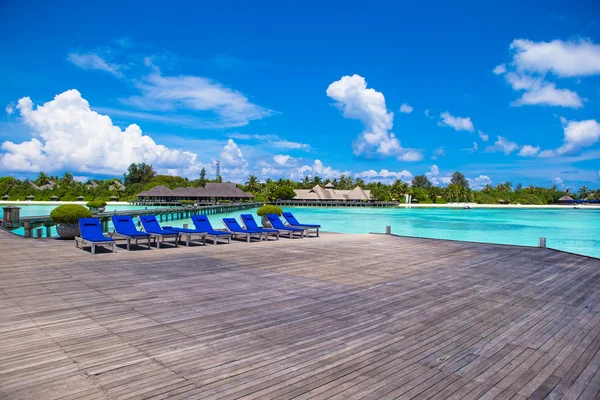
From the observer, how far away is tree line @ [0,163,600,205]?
79.6m

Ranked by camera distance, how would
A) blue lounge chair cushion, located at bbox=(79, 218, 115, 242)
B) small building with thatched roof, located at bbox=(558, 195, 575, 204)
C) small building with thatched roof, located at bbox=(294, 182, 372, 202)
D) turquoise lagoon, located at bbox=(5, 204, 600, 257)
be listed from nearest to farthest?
blue lounge chair cushion, located at bbox=(79, 218, 115, 242)
turquoise lagoon, located at bbox=(5, 204, 600, 257)
small building with thatched roof, located at bbox=(294, 182, 372, 202)
small building with thatched roof, located at bbox=(558, 195, 575, 204)

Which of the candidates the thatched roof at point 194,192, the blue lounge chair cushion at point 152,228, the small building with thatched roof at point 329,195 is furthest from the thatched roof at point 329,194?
the blue lounge chair cushion at point 152,228

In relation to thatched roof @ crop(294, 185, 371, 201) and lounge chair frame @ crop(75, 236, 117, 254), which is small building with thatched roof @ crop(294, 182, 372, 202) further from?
lounge chair frame @ crop(75, 236, 117, 254)

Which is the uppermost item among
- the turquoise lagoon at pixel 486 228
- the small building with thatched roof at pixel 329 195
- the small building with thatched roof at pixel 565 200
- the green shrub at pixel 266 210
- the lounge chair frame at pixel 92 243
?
the small building with thatched roof at pixel 565 200

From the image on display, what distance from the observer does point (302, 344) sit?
3.58 meters

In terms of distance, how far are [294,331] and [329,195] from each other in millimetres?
81652

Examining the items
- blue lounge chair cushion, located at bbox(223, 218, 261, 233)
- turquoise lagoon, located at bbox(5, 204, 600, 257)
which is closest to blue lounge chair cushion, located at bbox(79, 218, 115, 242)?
blue lounge chair cushion, located at bbox(223, 218, 261, 233)

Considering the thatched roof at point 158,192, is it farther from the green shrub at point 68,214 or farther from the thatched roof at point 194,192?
the green shrub at point 68,214

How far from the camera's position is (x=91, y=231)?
956 centimetres

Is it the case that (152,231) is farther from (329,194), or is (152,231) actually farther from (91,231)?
(329,194)

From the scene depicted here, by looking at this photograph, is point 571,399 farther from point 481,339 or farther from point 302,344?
point 302,344

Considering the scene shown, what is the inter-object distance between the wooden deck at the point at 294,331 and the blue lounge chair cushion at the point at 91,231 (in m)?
1.37

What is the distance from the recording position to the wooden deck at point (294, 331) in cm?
282

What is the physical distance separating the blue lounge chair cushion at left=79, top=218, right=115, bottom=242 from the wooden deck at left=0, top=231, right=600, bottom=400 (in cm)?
137
